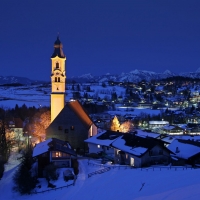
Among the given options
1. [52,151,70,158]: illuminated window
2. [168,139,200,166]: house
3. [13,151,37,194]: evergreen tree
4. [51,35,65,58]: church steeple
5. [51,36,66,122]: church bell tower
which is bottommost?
[13,151,37,194]: evergreen tree

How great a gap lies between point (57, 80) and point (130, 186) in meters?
24.9

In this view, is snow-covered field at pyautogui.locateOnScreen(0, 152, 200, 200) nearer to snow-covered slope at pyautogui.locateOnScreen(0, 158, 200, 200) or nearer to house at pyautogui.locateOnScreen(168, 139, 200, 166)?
snow-covered slope at pyautogui.locateOnScreen(0, 158, 200, 200)

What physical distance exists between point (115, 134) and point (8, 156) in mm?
15071

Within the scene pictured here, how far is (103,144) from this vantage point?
120ft

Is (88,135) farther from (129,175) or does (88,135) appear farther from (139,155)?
(129,175)

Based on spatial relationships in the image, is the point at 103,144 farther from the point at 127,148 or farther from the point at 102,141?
the point at 127,148

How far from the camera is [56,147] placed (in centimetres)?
3052

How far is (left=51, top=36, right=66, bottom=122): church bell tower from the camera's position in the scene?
142 feet

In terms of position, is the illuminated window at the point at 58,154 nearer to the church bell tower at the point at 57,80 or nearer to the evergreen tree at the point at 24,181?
the evergreen tree at the point at 24,181

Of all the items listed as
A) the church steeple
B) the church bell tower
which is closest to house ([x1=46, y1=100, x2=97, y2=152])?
the church bell tower

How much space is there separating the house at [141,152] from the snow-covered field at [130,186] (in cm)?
225

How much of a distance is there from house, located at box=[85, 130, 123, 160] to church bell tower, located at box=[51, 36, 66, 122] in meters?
7.93

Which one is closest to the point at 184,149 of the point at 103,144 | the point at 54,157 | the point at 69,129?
the point at 103,144

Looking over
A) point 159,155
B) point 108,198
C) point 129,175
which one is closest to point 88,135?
point 159,155
